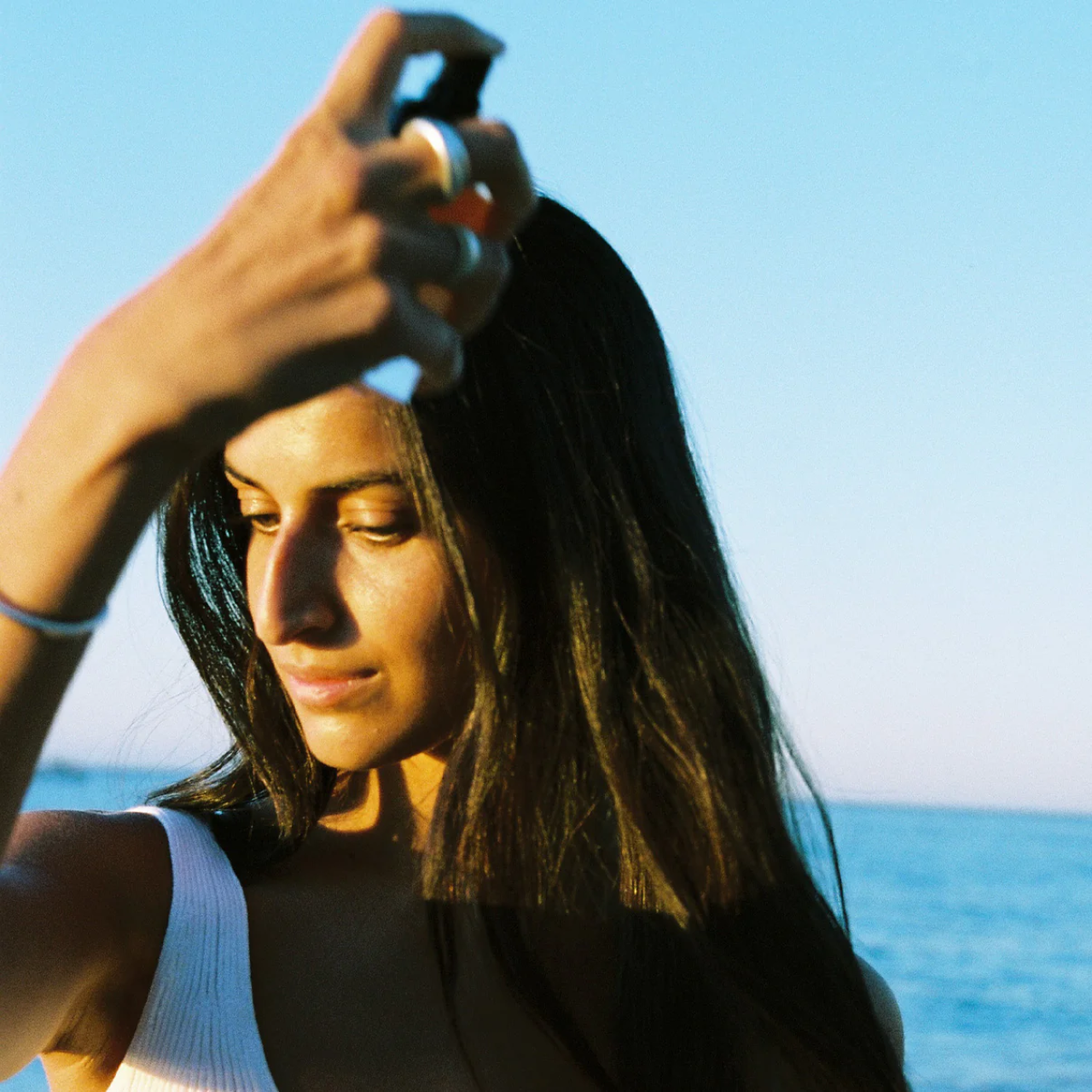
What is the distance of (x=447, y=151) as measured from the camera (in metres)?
1.04

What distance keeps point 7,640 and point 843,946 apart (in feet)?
5.83

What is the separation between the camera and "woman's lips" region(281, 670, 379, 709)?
2.07m

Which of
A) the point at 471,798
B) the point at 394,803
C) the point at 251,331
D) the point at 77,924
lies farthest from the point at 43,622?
the point at 394,803

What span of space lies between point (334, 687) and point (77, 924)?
1.56ft

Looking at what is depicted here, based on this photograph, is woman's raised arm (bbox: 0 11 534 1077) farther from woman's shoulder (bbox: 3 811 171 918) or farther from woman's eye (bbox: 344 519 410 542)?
woman's eye (bbox: 344 519 410 542)

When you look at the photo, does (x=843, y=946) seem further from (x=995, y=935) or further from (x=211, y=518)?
(x=995, y=935)

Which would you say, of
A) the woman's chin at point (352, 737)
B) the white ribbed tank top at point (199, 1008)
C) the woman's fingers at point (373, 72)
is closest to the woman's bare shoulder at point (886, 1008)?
the woman's chin at point (352, 737)

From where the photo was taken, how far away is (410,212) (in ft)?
3.44

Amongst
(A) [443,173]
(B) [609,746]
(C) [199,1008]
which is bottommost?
(C) [199,1008]

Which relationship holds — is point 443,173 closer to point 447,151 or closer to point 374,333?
point 447,151

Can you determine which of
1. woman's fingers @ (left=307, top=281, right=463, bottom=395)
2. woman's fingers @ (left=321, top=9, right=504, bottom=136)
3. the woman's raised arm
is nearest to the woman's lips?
the woman's raised arm

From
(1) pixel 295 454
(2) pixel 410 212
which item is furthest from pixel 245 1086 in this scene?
(2) pixel 410 212

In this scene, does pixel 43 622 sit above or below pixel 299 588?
above

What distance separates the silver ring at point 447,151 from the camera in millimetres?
1043
